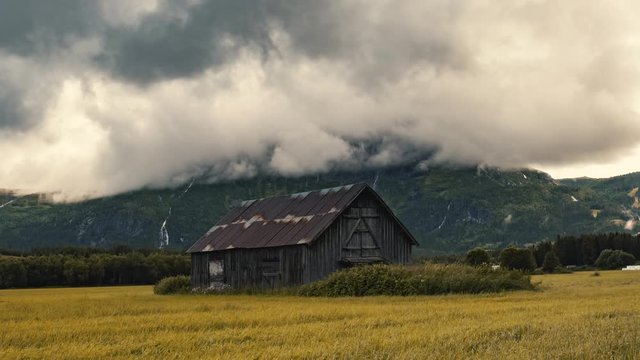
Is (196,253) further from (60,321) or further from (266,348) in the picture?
(266,348)

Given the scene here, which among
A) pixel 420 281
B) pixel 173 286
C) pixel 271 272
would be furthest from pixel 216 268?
pixel 420 281

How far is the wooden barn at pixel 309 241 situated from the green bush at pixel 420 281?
22.5 feet

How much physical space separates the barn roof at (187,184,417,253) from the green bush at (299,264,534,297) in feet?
24.8

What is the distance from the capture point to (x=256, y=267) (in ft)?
190

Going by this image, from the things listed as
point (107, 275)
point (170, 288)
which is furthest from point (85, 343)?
point (107, 275)

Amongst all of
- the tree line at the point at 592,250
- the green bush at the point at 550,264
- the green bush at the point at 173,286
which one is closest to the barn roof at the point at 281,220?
the green bush at the point at 173,286

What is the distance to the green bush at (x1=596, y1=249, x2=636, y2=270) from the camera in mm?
150500

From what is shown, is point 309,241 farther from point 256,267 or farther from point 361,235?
point 256,267

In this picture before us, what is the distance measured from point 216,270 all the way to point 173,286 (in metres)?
4.50

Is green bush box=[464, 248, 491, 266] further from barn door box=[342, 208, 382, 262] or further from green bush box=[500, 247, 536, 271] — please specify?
barn door box=[342, 208, 382, 262]

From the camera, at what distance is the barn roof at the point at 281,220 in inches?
2183

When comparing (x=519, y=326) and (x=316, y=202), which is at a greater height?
(x=316, y=202)

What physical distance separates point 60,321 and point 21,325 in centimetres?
174

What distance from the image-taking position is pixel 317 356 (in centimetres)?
1523
